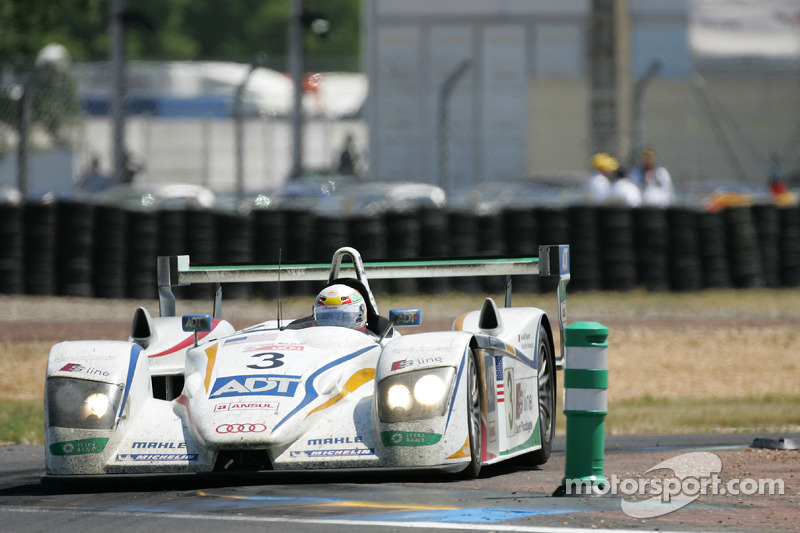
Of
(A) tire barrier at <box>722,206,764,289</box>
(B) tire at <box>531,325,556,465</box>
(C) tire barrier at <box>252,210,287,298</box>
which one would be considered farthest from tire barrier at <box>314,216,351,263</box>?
(B) tire at <box>531,325,556,465</box>

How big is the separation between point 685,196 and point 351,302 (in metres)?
16.1

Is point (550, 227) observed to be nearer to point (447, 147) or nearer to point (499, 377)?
point (447, 147)

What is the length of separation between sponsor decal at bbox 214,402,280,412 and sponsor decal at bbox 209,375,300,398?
0.09 meters

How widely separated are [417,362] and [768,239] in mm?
12987

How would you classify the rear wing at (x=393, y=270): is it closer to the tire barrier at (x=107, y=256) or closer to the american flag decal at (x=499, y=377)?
the american flag decal at (x=499, y=377)

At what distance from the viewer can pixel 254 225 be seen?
18.9 meters

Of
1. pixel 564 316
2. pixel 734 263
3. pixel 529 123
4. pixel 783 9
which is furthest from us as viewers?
pixel 783 9

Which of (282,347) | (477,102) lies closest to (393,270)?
(282,347)

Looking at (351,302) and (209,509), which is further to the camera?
(351,302)

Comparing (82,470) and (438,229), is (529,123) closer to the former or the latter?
(438,229)

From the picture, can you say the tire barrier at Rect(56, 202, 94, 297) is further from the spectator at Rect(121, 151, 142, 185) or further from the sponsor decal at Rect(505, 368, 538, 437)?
the sponsor decal at Rect(505, 368, 538, 437)

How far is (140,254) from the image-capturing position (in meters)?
18.6

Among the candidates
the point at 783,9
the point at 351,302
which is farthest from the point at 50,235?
the point at 783,9

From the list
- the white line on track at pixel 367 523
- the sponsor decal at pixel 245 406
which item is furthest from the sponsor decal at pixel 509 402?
the white line on track at pixel 367 523
